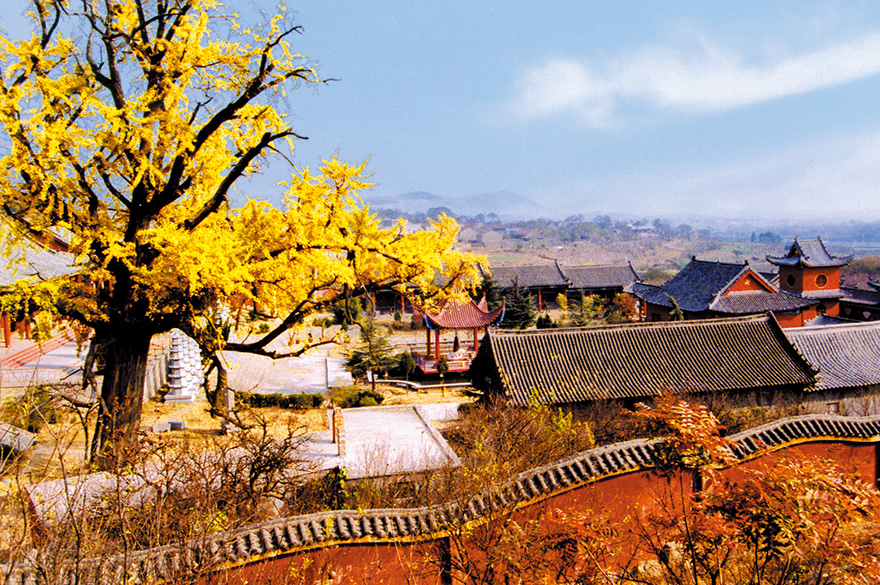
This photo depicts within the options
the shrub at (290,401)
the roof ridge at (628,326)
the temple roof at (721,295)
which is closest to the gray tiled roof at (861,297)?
the temple roof at (721,295)

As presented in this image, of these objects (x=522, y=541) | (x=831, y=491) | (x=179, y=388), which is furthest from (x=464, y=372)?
(x=831, y=491)

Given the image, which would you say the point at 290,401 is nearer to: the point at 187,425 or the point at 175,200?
the point at 187,425

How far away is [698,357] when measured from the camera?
1845 centimetres

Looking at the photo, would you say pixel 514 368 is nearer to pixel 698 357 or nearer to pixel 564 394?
pixel 564 394

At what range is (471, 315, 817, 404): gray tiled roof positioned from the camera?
16.9 metres

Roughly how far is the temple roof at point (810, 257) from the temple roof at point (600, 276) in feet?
47.9

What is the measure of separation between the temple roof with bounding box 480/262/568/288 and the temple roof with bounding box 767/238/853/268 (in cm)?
1729

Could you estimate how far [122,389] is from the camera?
383 inches

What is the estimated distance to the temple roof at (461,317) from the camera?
26.9 metres

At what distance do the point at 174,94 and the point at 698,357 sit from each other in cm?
1617

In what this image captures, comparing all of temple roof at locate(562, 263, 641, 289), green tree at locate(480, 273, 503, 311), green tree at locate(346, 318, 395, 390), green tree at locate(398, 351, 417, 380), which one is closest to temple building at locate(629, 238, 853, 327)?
green tree at locate(480, 273, 503, 311)

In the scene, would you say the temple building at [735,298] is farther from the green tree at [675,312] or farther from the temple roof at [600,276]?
the temple roof at [600,276]

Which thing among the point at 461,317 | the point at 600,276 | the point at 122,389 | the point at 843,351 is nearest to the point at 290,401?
the point at 461,317

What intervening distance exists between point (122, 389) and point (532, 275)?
43.6 m
